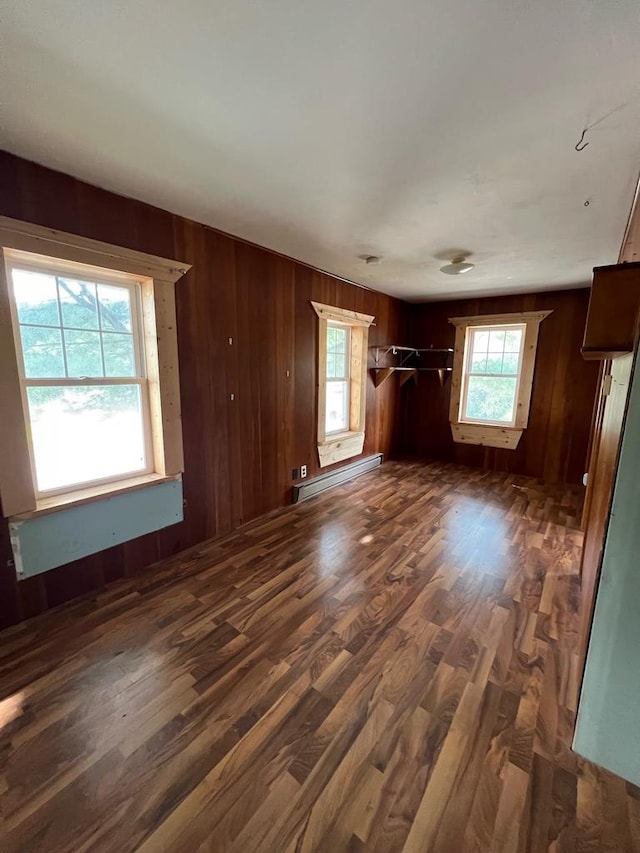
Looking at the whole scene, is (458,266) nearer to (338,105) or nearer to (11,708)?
(338,105)

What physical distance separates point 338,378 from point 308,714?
11.8 feet

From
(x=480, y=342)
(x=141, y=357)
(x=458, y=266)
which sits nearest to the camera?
(x=141, y=357)

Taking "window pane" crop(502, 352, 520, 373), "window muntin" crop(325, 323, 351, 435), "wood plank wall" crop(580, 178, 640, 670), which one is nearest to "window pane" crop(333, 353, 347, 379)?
"window muntin" crop(325, 323, 351, 435)

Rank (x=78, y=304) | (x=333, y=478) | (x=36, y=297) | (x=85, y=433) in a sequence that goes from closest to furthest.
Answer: (x=36, y=297) → (x=78, y=304) → (x=85, y=433) → (x=333, y=478)

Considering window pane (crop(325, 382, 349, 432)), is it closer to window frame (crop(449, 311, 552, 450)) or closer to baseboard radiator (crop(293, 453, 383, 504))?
baseboard radiator (crop(293, 453, 383, 504))

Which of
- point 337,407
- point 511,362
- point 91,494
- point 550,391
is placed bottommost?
point 91,494

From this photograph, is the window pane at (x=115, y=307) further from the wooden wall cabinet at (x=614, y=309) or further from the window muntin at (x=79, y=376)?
the wooden wall cabinet at (x=614, y=309)

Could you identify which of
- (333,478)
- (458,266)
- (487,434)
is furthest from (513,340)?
(333,478)

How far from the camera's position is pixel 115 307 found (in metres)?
2.31

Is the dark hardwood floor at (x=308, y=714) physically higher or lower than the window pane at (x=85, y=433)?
lower

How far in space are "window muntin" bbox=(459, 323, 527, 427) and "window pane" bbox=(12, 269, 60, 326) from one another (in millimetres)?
5014

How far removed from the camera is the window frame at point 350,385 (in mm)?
3916

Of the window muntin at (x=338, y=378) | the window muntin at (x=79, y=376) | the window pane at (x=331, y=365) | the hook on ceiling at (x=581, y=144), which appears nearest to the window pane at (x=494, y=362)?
the window muntin at (x=338, y=378)

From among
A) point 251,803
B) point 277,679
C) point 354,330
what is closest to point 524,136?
point 277,679
